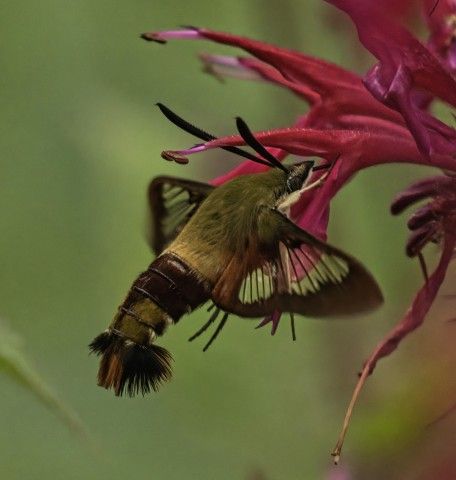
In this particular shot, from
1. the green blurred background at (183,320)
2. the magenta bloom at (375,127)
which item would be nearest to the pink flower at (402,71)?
the magenta bloom at (375,127)

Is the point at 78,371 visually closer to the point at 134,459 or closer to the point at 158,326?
the point at 134,459

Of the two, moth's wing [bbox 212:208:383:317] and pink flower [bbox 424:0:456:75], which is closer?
moth's wing [bbox 212:208:383:317]

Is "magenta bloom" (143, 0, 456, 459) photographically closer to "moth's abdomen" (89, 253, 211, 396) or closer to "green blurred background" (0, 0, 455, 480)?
"moth's abdomen" (89, 253, 211, 396)

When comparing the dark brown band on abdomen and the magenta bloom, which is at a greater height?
the magenta bloom

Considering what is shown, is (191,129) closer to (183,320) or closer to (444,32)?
(444,32)

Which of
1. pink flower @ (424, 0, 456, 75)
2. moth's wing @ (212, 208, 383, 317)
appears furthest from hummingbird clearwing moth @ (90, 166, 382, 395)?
pink flower @ (424, 0, 456, 75)

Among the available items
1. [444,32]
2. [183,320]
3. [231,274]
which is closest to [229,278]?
[231,274]

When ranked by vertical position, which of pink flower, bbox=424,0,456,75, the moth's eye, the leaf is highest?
pink flower, bbox=424,0,456,75
